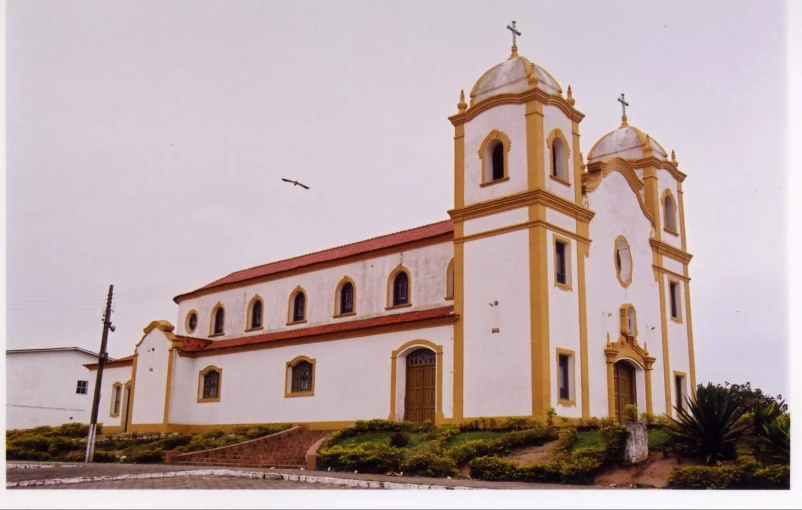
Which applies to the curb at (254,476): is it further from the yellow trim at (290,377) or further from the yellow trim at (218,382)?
the yellow trim at (218,382)

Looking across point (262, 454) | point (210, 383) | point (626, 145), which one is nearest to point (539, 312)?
point (262, 454)

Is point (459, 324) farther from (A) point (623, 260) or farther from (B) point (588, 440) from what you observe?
(A) point (623, 260)

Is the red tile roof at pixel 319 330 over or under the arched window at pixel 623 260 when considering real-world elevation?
under

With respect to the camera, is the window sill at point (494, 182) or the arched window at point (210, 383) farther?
the arched window at point (210, 383)

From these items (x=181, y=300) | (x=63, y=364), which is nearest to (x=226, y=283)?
(x=181, y=300)

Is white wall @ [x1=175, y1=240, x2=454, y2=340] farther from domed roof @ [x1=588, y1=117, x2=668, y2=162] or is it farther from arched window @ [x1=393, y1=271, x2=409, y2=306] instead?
domed roof @ [x1=588, y1=117, x2=668, y2=162]

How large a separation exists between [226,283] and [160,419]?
260 inches

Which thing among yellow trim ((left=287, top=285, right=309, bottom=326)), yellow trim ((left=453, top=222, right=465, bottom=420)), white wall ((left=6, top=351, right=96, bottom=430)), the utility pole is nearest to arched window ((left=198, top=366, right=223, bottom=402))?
yellow trim ((left=287, top=285, right=309, bottom=326))

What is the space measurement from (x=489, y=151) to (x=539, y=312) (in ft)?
17.2

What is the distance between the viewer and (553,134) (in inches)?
931

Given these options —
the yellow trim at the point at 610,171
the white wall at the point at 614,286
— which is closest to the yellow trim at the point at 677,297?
the white wall at the point at 614,286

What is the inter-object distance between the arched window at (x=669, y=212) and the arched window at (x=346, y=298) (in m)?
11.1

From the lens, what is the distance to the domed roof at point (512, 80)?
23.8 meters

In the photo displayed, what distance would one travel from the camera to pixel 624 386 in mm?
24641
